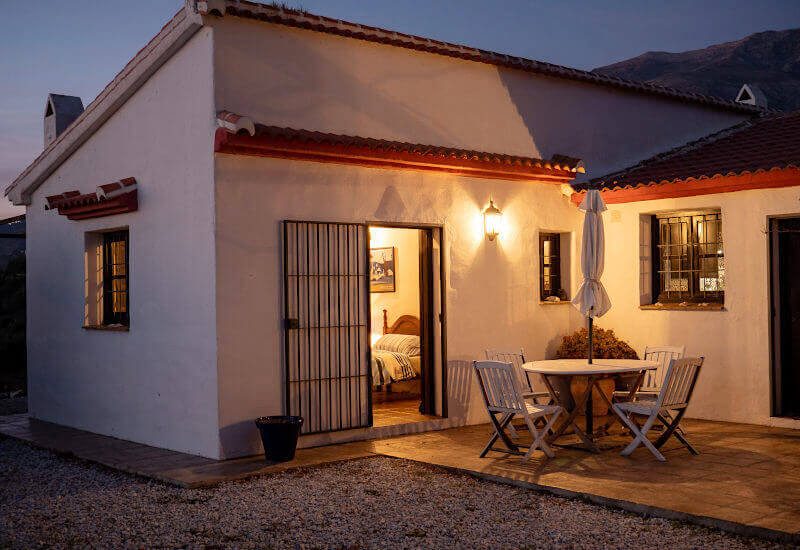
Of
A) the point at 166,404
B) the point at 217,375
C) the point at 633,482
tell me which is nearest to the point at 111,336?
the point at 166,404

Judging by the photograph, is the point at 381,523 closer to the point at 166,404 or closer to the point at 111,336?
the point at 166,404

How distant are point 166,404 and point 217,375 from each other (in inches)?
44.1

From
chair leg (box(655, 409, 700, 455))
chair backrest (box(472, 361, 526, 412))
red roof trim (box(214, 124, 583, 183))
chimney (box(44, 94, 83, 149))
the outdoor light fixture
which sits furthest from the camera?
chimney (box(44, 94, 83, 149))

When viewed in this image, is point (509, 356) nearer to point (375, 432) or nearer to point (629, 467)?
point (375, 432)

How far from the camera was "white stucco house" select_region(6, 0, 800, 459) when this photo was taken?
8258 millimetres

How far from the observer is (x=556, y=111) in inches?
453

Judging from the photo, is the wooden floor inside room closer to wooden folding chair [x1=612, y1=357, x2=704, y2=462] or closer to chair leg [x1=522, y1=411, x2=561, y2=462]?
chair leg [x1=522, y1=411, x2=561, y2=462]

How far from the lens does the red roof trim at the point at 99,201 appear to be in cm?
920

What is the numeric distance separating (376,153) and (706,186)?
3.88m

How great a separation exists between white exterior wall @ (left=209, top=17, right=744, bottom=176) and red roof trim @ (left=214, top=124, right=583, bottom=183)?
1.46ft

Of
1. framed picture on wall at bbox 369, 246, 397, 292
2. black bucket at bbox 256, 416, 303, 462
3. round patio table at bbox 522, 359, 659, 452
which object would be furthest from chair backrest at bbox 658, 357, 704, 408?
framed picture on wall at bbox 369, 246, 397, 292

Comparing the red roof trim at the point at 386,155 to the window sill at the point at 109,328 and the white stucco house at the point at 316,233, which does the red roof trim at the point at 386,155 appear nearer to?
the white stucco house at the point at 316,233

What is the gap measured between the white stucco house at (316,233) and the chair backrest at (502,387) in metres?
1.61

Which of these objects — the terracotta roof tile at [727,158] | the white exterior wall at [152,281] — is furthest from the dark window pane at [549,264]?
the white exterior wall at [152,281]
